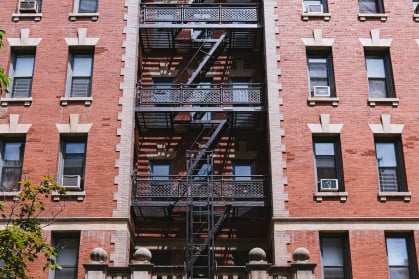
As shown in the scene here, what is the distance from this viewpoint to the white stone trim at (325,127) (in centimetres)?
2261

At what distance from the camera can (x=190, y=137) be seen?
973 inches

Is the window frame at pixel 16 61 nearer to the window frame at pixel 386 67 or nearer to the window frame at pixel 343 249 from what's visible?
the window frame at pixel 343 249

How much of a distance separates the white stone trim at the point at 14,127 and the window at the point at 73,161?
135cm

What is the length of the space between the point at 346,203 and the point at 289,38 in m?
6.71

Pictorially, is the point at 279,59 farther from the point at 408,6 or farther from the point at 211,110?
the point at 408,6

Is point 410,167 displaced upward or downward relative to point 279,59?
downward

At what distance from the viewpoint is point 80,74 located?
953 inches

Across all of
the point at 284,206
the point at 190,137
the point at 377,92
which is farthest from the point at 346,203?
the point at 190,137

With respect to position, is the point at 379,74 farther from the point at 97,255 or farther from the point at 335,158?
the point at 97,255

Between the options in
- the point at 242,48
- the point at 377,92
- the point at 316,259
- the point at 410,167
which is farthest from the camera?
the point at 242,48

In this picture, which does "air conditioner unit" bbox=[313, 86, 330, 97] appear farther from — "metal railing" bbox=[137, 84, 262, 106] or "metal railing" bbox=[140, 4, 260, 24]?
"metal railing" bbox=[140, 4, 260, 24]

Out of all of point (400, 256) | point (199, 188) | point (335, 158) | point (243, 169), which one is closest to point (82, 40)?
point (199, 188)

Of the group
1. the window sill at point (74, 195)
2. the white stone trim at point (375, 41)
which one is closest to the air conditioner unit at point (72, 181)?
the window sill at point (74, 195)

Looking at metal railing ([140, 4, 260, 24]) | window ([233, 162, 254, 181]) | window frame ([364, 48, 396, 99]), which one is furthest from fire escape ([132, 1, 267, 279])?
window frame ([364, 48, 396, 99])
